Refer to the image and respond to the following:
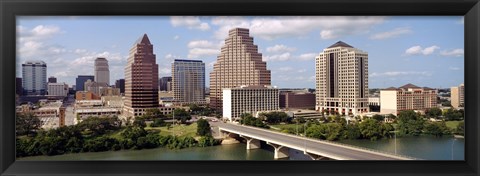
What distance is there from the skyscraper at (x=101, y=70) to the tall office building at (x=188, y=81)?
0.36 meters

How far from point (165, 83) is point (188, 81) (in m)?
0.16

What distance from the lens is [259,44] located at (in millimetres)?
1758

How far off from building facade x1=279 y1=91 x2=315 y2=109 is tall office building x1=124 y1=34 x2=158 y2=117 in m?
0.81

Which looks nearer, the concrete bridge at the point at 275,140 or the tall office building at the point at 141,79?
the tall office building at the point at 141,79

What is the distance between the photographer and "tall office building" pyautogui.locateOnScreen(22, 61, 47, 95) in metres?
1.27

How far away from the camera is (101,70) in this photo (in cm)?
169

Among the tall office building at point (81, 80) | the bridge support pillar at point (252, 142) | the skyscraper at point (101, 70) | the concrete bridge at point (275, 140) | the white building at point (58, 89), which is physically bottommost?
the bridge support pillar at point (252, 142)

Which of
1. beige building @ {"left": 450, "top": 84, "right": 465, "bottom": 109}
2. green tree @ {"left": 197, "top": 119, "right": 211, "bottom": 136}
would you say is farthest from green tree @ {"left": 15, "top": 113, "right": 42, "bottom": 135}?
beige building @ {"left": 450, "top": 84, "right": 465, "bottom": 109}

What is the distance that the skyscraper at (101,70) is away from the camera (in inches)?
65.8

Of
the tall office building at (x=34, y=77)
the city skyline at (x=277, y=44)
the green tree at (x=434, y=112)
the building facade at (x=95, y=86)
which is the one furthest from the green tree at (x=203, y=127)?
the green tree at (x=434, y=112)

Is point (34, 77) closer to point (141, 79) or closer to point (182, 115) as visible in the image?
point (141, 79)

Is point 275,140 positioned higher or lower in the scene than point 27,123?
lower
